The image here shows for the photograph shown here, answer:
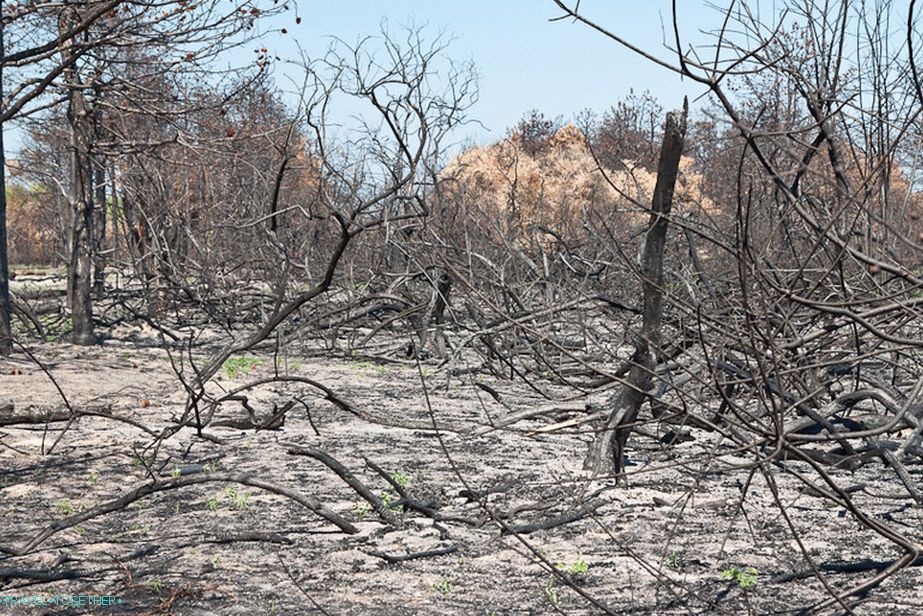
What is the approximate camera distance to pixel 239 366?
11156 mm

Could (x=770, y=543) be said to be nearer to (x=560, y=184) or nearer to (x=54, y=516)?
(x=54, y=516)

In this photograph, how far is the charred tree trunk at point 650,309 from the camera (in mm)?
4574

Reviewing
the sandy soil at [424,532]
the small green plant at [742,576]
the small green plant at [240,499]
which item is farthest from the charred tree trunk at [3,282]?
the small green plant at [742,576]

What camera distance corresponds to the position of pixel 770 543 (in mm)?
4488

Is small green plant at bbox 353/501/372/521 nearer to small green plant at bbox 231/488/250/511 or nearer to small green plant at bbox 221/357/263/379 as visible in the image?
small green plant at bbox 231/488/250/511

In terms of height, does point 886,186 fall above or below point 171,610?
above

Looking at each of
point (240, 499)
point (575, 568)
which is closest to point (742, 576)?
point (575, 568)

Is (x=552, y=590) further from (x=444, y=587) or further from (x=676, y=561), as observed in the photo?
(x=676, y=561)

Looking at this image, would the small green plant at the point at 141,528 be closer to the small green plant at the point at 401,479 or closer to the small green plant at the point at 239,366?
the small green plant at the point at 401,479

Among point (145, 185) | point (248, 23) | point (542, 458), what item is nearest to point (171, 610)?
point (542, 458)

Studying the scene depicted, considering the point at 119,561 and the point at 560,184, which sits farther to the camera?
the point at 560,184

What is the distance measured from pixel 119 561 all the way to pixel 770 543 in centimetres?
273

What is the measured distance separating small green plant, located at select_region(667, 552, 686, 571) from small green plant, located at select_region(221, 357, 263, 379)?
263 inches

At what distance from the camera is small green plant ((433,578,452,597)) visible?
12.9 feet
